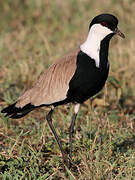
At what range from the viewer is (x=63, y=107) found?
4988mm

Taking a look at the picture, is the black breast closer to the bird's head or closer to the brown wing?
the brown wing

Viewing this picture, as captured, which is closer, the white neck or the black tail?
the white neck

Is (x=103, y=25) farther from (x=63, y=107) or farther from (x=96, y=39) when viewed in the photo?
(x=63, y=107)

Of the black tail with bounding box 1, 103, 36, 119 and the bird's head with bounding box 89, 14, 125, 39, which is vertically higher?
the bird's head with bounding box 89, 14, 125, 39

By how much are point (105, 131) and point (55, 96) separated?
77 cm

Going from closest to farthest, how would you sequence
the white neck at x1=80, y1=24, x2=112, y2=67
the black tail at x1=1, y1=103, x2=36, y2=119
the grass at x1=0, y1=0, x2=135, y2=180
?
the grass at x1=0, y1=0, x2=135, y2=180
the white neck at x1=80, y1=24, x2=112, y2=67
the black tail at x1=1, y1=103, x2=36, y2=119

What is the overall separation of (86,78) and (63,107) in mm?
1335

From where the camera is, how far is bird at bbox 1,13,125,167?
372 centimetres

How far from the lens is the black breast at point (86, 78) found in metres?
3.71

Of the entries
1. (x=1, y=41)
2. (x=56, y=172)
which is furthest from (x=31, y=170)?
(x=1, y=41)

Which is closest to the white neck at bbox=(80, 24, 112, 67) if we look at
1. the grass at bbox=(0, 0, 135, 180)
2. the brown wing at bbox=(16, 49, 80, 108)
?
the brown wing at bbox=(16, 49, 80, 108)

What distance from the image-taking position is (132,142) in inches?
168

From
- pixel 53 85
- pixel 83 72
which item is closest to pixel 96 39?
pixel 83 72

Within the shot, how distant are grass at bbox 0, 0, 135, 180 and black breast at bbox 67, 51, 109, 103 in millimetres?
412
